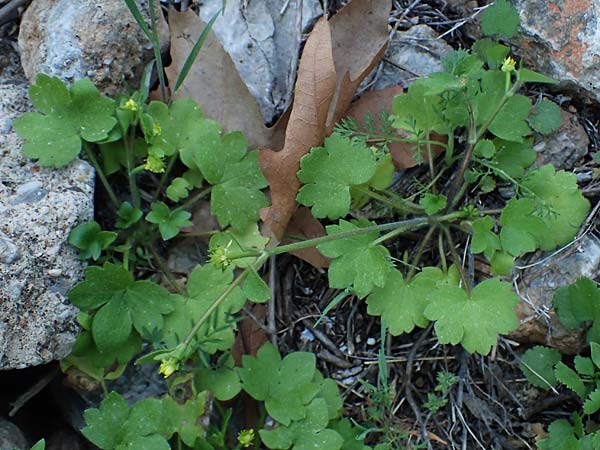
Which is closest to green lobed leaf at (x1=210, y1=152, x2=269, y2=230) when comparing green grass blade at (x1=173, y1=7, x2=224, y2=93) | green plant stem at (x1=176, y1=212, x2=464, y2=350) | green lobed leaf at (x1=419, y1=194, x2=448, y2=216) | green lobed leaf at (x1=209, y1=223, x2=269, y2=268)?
green lobed leaf at (x1=209, y1=223, x2=269, y2=268)

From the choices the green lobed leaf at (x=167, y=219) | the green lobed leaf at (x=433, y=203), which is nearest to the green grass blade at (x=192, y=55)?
the green lobed leaf at (x=167, y=219)

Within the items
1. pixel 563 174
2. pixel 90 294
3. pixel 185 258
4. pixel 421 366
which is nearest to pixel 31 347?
pixel 90 294

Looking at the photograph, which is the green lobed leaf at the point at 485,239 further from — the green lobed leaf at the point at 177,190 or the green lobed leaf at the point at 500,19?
the green lobed leaf at the point at 177,190

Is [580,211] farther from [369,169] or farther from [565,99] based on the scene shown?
[369,169]

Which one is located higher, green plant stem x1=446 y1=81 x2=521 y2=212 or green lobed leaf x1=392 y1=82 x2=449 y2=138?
green lobed leaf x1=392 y1=82 x2=449 y2=138

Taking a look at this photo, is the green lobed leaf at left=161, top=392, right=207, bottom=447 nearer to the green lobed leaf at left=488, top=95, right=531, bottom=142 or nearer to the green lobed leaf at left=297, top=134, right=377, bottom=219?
the green lobed leaf at left=297, top=134, right=377, bottom=219

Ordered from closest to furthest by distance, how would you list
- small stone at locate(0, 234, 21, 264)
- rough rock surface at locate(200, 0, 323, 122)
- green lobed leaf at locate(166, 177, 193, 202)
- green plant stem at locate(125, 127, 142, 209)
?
1. small stone at locate(0, 234, 21, 264)
2. green plant stem at locate(125, 127, 142, 209)
3. green lobed leaf at locate(166, 177, 193, 202)
4. rough rock surface at locate(200, 0, 323, 122)

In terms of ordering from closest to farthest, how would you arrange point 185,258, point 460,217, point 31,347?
point 31,347
point 460,217
point 185,258
